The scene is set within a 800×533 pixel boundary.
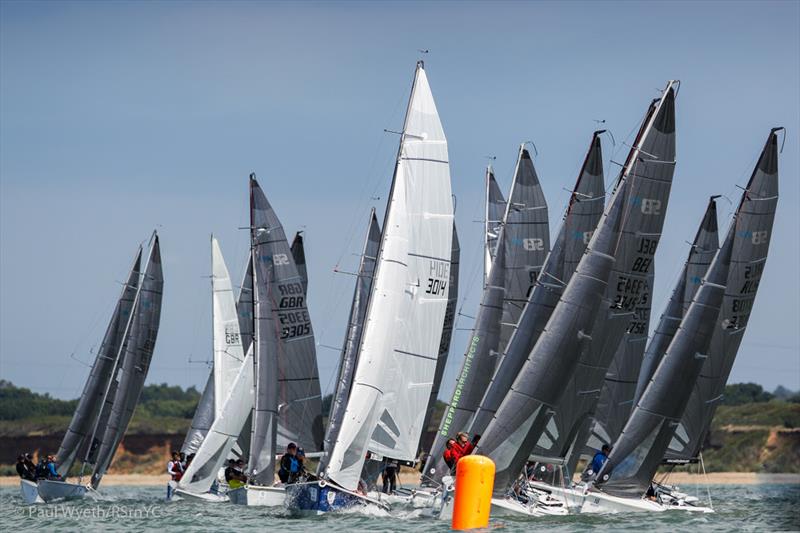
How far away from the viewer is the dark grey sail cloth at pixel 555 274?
104ft

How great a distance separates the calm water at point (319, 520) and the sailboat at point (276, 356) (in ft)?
5.94

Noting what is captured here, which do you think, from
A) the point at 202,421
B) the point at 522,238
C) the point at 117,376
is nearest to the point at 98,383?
the point at 117,376

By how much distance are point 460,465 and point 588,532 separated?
3.56 meters

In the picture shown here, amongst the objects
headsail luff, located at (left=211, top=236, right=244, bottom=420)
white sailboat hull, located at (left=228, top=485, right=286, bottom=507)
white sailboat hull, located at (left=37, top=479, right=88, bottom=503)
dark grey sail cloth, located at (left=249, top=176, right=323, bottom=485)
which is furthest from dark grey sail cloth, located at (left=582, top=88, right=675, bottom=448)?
white sailboat hull, located at (left=37, top=479, right=88, bottom=503)

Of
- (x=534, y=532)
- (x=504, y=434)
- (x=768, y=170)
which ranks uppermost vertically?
(x=768, y=170)

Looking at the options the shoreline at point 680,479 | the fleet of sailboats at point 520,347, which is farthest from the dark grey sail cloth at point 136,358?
the shoreline at point 680,479

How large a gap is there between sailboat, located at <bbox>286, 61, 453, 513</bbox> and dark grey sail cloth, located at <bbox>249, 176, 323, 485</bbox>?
14.1ft

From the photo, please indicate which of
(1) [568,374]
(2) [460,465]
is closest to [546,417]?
(1) [568,374]

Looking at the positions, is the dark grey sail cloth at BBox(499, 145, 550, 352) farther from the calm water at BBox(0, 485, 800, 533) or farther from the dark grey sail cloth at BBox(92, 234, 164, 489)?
the dark grey sail cloth at BBox(92, 234, 164, 489)

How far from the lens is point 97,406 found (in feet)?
149

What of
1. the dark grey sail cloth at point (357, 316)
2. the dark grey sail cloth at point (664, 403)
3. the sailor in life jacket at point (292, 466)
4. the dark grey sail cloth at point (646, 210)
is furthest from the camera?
the dark grey sail cloth at point (357, 316)

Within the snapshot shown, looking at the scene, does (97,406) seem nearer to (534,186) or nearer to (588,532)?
(534,186)

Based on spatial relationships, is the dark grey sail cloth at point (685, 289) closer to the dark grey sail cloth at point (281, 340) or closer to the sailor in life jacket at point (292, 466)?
the dark grey sail cloth at point (281, 340)

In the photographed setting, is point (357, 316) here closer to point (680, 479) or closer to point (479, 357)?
point (479, 357)
